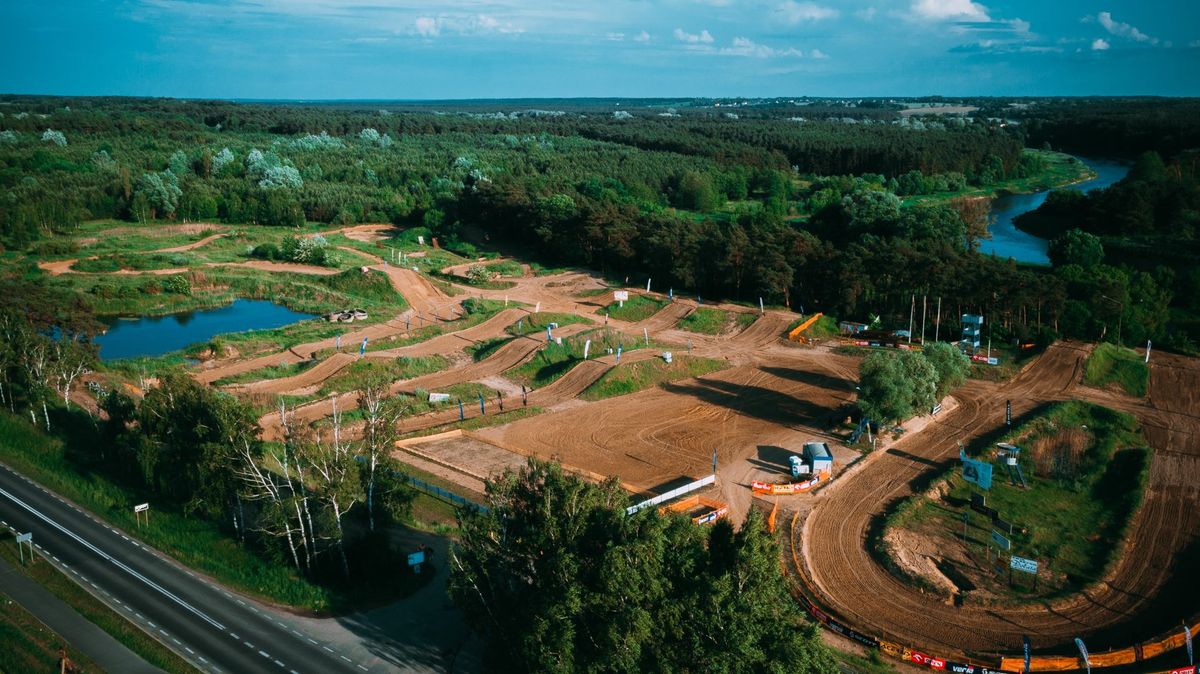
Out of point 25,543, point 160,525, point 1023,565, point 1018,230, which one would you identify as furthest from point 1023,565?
point 1018,230

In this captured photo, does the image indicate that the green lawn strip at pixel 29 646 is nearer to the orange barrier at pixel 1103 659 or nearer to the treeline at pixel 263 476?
the treeline at pixel 263 476

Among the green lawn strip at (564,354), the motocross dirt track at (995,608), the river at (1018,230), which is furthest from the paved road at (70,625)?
the river at (1018,230)

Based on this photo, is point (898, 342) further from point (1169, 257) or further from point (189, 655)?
point (189, 655)

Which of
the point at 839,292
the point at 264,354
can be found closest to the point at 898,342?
the point at 839,292

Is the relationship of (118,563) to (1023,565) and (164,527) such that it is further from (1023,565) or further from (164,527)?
(1023,565)

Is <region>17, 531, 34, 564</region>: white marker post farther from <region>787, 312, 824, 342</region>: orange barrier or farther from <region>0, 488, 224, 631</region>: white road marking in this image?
<region>787, 312, 824, 342</region>: orange barrier
